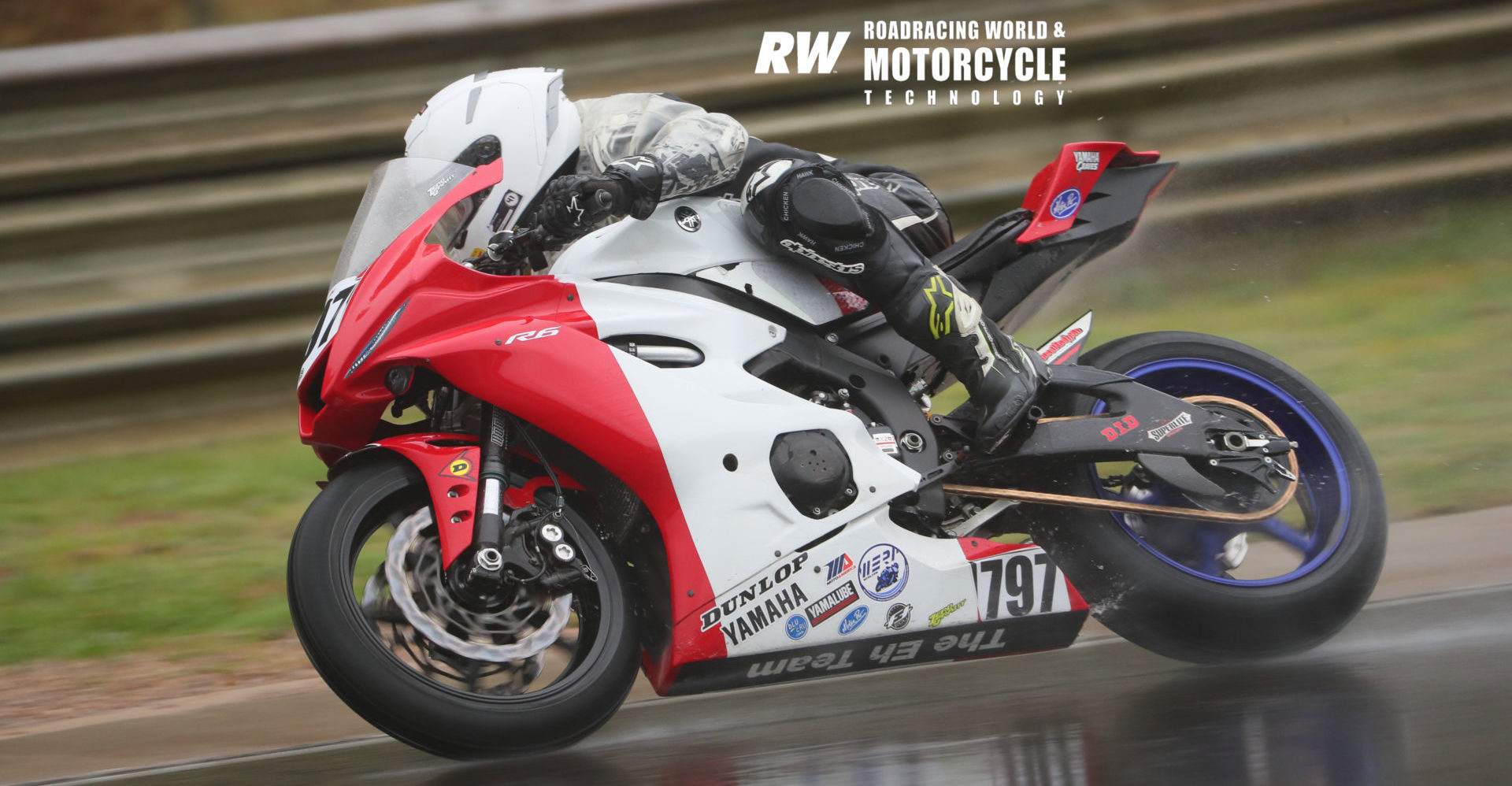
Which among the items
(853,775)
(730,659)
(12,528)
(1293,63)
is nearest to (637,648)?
(730,659)

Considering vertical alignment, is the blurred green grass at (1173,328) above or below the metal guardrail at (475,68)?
→ below

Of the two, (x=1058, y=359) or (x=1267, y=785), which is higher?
(x=1058, y=359)

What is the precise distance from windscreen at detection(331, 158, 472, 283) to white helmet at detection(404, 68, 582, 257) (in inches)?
1.1

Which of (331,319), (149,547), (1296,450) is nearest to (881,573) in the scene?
(1296,450)

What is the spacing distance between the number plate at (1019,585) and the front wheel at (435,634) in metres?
0.79

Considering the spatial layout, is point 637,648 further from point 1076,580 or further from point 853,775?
point 1076,580

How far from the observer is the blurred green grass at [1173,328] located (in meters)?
4.46

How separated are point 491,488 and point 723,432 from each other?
20.5 inches

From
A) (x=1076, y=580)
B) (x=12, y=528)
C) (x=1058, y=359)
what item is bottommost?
(x=12, y=528)

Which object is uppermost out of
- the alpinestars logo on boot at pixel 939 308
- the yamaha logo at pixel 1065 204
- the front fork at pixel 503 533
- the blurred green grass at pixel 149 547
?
the yamaha logo at pixel 1065 204

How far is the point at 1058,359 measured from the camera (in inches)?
141

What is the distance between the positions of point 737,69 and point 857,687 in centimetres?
334

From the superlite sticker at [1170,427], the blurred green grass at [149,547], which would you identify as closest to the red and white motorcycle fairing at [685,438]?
the superlite sticker at [1170,427]

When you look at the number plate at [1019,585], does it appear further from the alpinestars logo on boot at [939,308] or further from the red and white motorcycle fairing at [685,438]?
the alpinestars logo on boot at [939,308]
